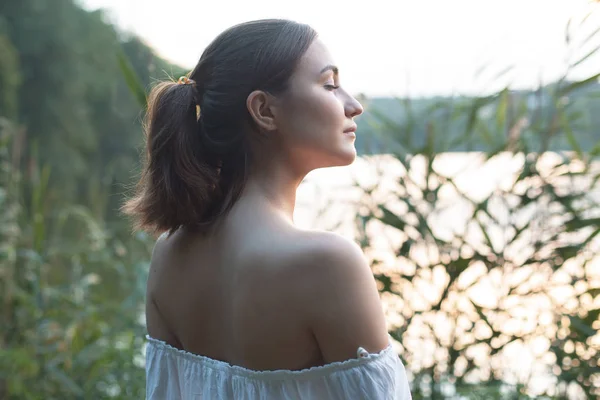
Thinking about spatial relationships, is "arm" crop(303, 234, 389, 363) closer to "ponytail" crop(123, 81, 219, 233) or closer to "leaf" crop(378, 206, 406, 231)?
"ponytail" crop(123, 81, 219, 233)

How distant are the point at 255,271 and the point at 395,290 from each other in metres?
1.11

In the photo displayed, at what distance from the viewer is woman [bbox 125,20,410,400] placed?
85cm

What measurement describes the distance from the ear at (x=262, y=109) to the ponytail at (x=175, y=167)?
0.33 ft

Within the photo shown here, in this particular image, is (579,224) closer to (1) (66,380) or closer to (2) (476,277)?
(2) (476,277)

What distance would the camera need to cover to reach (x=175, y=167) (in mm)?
Answer: 1010

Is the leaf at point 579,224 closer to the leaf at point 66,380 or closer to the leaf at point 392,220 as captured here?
the leaf at point 392,220

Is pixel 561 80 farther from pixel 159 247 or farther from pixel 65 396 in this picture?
pixel 65 396

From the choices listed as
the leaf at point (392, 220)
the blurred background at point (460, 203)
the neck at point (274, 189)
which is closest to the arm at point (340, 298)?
the neck at point (274, 189)

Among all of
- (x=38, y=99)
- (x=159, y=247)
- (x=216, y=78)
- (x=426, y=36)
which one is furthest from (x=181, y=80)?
(x=38, y=99)

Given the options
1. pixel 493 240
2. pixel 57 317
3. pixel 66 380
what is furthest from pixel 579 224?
pixel 57 317

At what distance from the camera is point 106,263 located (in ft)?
8.45

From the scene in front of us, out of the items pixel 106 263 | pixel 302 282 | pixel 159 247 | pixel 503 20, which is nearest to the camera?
pixel 302 282

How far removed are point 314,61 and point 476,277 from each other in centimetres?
105

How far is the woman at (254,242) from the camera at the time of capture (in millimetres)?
851
